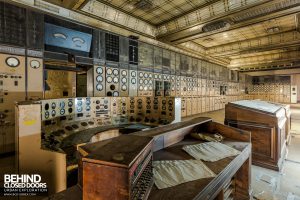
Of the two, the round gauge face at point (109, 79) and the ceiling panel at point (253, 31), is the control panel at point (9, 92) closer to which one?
the round gauge face at point (109, 79)

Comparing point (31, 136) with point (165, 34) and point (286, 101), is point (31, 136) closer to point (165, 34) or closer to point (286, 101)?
point (165, 34)

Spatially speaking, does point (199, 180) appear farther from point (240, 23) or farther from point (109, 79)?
point (240, 23)

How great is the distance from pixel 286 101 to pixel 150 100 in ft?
53.6

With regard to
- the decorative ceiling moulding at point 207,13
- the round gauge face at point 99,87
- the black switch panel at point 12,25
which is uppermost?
the decorative ceiling moulding at point 207,13

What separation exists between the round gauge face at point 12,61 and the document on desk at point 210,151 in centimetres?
374

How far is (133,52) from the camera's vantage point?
222 inches

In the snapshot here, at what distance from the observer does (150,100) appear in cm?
479

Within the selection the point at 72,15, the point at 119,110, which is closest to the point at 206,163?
the point at 119,110

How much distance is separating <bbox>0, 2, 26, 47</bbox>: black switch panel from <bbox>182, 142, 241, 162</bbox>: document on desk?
3.91 m

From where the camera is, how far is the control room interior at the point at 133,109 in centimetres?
108

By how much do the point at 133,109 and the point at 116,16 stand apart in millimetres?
2864

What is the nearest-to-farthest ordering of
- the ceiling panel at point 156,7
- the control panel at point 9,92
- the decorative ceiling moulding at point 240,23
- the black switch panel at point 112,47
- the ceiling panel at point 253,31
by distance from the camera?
the control panel at point 9,92
the decorative ceiling moulding at point 240,23
the ceiling panel at point 156,7
the black switch panel at point 112,47
the ceiling panel at point 253,31

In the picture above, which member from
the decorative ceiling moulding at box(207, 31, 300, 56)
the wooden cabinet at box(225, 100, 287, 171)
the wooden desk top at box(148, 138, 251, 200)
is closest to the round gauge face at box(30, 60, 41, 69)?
the wooden desk top at box(148, 138, 251, 200)

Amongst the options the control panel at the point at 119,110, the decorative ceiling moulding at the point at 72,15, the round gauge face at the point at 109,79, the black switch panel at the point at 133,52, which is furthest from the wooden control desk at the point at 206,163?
the black switch panel at the point at 133,52
